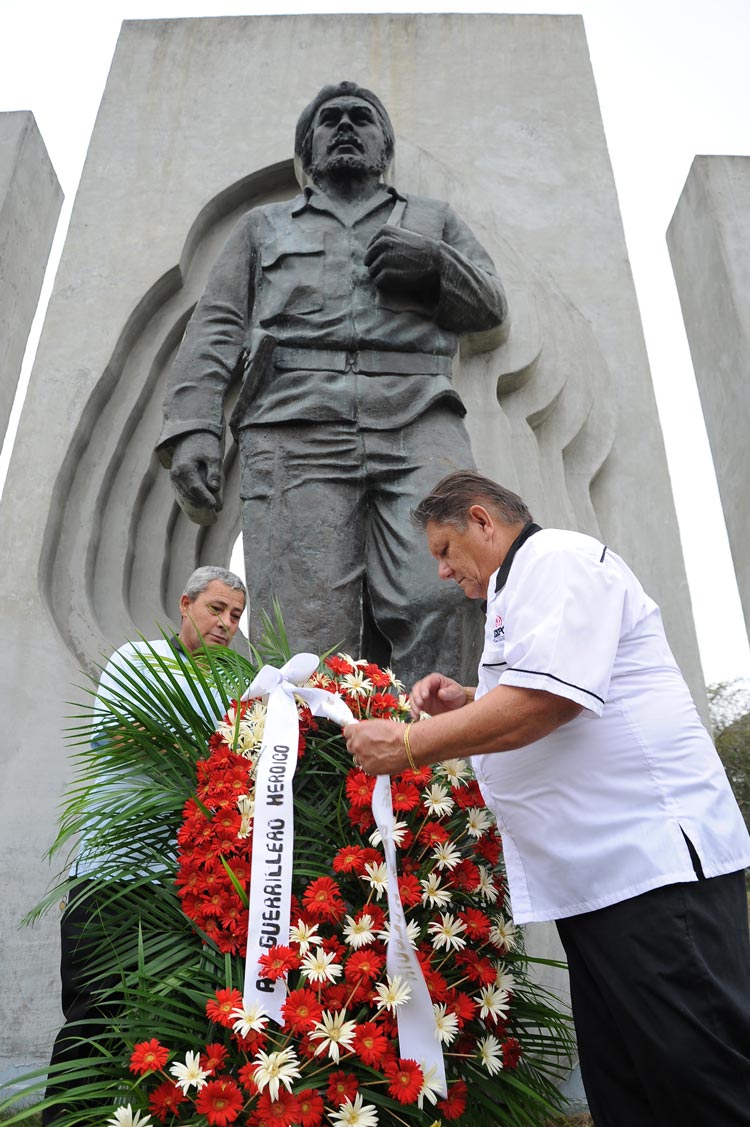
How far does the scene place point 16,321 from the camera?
5355mm

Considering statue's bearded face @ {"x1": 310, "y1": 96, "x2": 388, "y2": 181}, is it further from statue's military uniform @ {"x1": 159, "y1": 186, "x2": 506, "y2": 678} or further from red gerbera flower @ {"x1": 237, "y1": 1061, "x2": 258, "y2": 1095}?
red gerbera flower @ {"x1": 237, "y1": 1061, "x2": 258, "y2": 1095}

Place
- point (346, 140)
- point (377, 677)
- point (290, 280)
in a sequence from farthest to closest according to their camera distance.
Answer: point (346, 140) < point (290, 280) < point (377, 677)

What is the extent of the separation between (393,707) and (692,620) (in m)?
2.51

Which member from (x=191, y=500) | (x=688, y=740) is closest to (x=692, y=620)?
(x=191, y=500)

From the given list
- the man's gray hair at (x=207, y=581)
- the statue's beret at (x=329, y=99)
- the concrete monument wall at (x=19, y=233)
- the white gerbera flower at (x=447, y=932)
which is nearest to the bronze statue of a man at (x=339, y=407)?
the statue's beret at (x=329, y=99)

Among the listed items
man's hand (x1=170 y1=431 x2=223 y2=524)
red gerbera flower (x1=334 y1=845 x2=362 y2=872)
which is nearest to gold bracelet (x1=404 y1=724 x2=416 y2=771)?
red gerbera flower (x1=334 y1=845 x2=362 y2=872)

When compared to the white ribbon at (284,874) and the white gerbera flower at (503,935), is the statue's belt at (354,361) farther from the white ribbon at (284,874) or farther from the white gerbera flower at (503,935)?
the white gerbera flower at (503,935)

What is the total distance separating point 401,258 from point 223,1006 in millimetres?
2725

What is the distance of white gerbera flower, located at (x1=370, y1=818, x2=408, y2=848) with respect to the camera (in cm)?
176

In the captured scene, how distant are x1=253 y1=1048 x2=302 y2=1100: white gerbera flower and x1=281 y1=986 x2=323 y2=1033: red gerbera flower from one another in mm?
44

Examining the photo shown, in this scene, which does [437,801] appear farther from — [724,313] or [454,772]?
[724,313]

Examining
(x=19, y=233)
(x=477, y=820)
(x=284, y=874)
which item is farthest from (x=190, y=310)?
(x=284, y=874)

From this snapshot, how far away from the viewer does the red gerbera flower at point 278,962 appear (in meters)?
1.57

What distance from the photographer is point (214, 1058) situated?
152cm
